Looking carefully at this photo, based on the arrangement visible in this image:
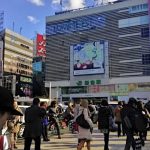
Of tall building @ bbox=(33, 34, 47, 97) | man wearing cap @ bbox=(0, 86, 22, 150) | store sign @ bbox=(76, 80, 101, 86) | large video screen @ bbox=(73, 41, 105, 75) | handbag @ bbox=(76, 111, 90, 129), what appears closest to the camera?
man wearing cap @ bbox=(0, 86, 22, 150)

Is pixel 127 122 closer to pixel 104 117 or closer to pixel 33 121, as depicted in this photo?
pixel 104 117

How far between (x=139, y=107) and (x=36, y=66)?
376ft

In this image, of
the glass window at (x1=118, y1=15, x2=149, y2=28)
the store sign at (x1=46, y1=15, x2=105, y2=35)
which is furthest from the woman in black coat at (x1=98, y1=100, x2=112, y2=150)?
the store sign at (x1=46, y1=15, x2=105, y2=35)

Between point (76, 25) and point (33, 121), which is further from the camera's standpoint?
point (76, 25)

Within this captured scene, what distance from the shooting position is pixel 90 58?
9406 cm

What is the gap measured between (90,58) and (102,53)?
9.35 ft

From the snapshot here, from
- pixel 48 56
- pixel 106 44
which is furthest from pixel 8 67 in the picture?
pixel 106 44

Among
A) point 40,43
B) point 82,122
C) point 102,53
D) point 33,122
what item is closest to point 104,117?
point 82,122

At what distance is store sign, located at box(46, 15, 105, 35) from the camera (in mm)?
99250

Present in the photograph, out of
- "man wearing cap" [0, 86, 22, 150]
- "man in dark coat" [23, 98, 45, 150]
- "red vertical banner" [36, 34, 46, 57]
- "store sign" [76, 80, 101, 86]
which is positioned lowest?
"man in dark coat" [23, 98, 45, 150]

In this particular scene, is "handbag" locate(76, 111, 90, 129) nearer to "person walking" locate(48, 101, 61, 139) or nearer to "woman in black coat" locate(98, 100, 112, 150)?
"woman in black coat" locate(98, 100, 112, 150)

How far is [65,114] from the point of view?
21844mm

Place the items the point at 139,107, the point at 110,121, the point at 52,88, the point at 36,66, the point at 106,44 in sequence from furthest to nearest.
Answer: the point at 36,66
the point at 52,88
the point at 106,44
the point at 110,121
the point at 139,107

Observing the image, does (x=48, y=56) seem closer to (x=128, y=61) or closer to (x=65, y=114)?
(x=128, y=61)
